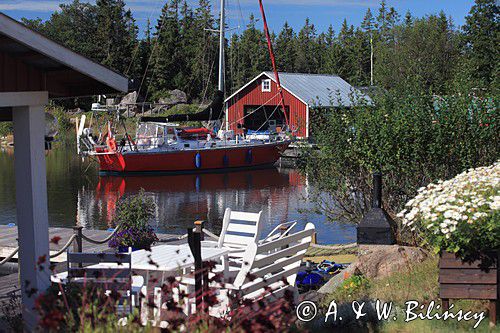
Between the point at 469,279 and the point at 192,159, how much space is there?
3231 cm

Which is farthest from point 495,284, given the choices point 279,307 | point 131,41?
point 131,41

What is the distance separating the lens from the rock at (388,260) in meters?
7.60

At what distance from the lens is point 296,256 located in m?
6.76

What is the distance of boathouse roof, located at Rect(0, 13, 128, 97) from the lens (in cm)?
536

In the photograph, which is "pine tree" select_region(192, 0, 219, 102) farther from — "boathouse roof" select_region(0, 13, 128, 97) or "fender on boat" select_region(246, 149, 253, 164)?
"boathouse roof" select_region(0, 13, 128, 97)

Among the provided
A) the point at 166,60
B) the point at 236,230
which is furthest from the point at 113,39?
the point at 236,230

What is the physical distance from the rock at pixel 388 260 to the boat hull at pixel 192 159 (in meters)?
29.1

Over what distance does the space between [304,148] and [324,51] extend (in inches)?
2780

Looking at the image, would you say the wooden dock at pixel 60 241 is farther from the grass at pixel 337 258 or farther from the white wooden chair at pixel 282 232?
the white wooden chair at pixel 282 232

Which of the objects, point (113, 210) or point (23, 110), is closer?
point (23, 110)

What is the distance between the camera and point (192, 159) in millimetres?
37719

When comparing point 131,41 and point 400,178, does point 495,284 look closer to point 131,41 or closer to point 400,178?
point 400,178

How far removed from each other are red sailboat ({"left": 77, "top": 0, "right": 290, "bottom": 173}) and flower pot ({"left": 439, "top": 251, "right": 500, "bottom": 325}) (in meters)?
29.3

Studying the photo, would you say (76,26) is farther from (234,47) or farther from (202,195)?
(202,195)
